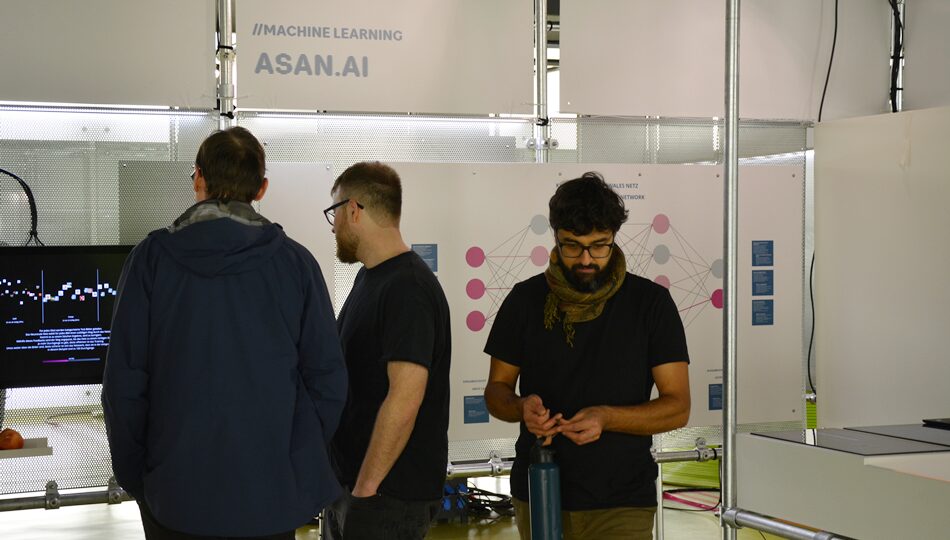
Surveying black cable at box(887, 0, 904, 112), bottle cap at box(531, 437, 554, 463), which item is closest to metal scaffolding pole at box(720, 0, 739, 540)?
bottle cap at box(531, 437, 554, 463)

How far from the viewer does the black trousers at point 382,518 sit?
8.35 ft

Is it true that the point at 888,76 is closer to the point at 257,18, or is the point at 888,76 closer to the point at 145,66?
the point at 257,18

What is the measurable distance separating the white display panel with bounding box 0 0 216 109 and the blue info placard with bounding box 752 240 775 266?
2315mm

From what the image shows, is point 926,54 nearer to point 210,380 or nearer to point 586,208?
point 586,208

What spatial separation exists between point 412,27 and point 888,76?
2.17 meters

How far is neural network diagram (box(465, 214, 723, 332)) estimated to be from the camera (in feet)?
13.6

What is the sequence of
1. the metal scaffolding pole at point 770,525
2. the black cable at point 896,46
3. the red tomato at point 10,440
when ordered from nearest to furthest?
1. the metal scaffolding pole at point 770,525
2. the red tomato at point 10,440
3. the black cable at point 896,46

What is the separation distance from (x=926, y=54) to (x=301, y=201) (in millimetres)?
2778

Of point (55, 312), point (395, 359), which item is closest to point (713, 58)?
point (395, 359)

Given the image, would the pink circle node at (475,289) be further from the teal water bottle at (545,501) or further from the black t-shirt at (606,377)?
the teal water bottle at (545,501)

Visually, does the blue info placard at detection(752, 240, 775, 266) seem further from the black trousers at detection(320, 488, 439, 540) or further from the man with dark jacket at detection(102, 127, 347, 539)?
the man with dark jacket at detection(102, 127, 347, 539)

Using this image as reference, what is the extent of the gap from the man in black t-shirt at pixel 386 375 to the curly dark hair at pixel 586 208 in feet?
1.18

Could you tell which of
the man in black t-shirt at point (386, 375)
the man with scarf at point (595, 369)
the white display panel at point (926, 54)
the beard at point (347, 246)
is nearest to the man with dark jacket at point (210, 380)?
the man in black t-shirt at point (386, 375)

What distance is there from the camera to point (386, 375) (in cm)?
253
